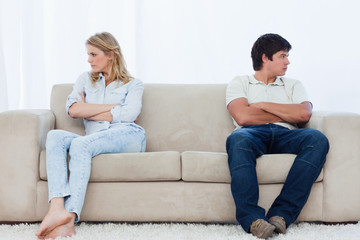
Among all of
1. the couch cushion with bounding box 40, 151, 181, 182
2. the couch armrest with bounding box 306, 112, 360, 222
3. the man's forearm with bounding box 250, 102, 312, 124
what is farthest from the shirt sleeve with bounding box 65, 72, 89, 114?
the couch armrest with bounding box 306, 112, 360, 222

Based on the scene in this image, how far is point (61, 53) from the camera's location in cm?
362

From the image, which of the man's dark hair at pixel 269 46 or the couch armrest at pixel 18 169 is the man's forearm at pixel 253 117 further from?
→ the couch armrest at pixel 18 169

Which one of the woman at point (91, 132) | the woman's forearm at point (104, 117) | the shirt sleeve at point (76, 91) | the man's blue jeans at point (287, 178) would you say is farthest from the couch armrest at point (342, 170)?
the shirt sleeve at point (76, 91)

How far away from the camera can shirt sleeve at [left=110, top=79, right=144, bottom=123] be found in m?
2.52

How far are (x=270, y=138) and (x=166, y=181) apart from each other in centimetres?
60

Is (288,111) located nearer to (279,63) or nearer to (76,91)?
(279,63)

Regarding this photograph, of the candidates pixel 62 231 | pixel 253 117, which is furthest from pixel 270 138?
pixel 62 231

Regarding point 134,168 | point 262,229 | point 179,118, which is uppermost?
point 179,118

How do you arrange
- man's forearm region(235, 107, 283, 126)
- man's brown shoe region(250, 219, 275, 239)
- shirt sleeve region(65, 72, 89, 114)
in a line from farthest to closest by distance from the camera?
shirt sleeve region(65, 72, 89, 114) < man's forearm region(235, 107, 283, 126) < man's brown shoe region(250, 219, 275, 239)

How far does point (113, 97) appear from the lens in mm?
2637

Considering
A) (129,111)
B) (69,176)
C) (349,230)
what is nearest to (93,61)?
(129,111)

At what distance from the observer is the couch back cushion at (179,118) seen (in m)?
2.82

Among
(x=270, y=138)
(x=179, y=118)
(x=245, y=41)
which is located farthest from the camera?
(x=245, y=41)

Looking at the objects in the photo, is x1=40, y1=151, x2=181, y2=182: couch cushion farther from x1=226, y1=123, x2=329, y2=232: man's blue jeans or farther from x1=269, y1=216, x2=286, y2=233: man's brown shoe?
x1=269, y1=216, x2=286, y2=233: man's brown shoe
